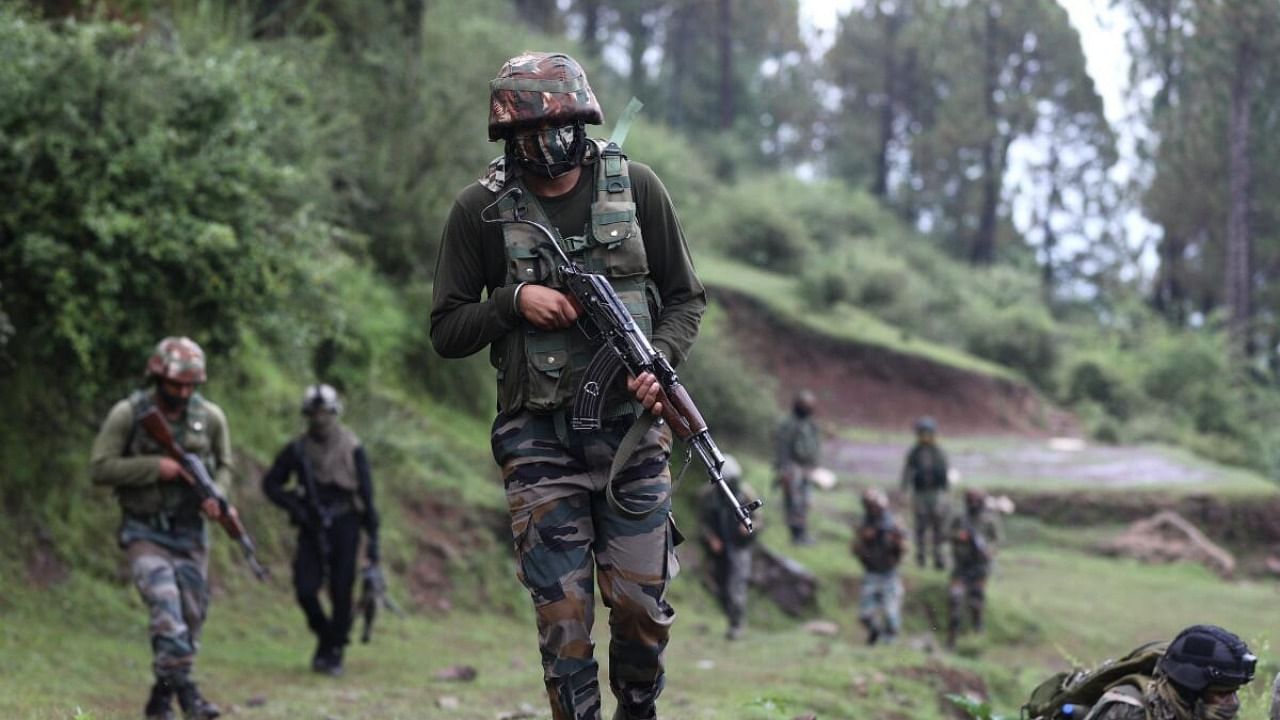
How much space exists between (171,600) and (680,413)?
4066mm

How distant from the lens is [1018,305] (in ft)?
141

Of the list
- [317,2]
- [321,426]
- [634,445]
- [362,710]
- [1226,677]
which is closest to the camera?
[634,445]

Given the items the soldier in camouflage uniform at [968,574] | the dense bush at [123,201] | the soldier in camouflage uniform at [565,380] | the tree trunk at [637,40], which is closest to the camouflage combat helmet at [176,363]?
the dense bush at [123,201]

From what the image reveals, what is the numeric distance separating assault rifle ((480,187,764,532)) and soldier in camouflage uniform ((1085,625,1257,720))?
180cm

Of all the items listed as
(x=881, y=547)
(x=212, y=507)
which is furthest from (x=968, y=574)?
(x=212, y=507)

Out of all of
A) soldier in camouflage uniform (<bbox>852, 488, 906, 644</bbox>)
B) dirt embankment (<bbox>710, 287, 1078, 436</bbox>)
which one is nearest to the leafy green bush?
dirt embankment (<bbox>710, 287, 1078, 436</bbox>)

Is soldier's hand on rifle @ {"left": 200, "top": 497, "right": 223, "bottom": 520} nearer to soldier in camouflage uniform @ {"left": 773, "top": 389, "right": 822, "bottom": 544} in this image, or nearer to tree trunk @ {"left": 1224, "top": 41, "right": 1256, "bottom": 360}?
soldier in camouflage uniform @ {"left": 773, "top": 389, "right": 822, "bottom": 544}

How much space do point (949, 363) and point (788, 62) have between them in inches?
1190

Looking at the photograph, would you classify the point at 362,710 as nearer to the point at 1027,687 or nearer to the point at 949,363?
the point at 1027,687

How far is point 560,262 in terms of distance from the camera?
511 cm

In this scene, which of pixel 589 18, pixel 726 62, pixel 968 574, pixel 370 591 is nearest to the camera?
pixel 370 591

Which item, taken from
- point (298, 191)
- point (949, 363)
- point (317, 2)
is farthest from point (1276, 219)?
point (298, 191)

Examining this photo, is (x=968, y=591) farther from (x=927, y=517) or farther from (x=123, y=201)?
(x=123, y=201)

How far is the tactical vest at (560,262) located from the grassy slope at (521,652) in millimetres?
3385
